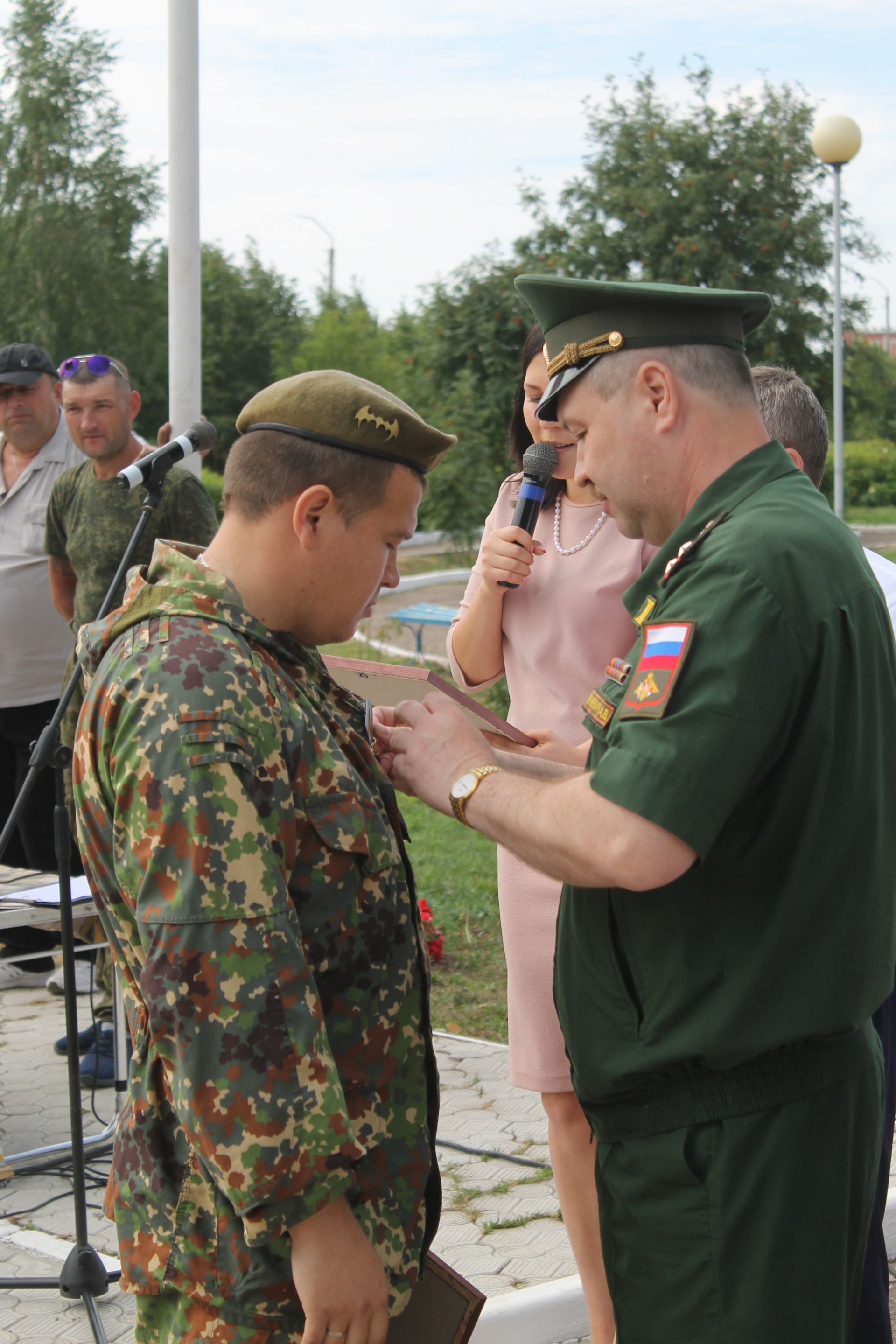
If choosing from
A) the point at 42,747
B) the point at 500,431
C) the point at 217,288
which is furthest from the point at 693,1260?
the point at 217,288

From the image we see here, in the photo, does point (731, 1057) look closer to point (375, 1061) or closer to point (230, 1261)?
point (375, 1061)

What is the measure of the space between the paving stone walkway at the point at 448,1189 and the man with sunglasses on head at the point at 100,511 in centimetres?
21

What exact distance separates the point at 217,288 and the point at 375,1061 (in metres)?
51.1

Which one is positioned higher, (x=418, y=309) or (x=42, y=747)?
(x=418, y=309)

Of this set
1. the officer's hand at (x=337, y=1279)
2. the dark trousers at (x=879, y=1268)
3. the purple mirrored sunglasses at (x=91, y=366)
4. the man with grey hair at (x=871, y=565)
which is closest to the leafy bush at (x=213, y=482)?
the purple mirrored sunglasses at (x=91, y=366)

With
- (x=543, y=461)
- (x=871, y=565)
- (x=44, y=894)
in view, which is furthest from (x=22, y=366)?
(x=871, y=565)

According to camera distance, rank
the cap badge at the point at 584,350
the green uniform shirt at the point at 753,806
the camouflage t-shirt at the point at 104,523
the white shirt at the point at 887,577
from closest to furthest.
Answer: the green uniform shirt at the point at 753,806
the cap badge at the point at 584,350
the white shirt at the point at 887,577
the camouflage t-shirt at the point at 104,523

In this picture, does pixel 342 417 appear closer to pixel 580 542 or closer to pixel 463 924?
pixel 580 542

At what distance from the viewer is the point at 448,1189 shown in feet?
12.8

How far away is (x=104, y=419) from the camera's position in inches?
195

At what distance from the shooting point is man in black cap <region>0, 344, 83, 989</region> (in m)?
5.35

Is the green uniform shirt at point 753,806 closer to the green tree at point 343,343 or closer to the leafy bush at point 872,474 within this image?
the leafy bush at point 872,474

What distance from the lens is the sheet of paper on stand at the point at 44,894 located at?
4.01 meters

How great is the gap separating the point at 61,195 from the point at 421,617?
2860 cm
